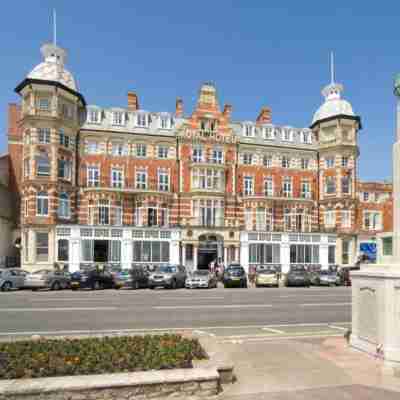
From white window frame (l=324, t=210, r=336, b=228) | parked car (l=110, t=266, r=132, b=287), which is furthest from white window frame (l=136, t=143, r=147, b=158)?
white window frame (l=324, t=210, r=336, b=228)

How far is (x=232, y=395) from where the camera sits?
5.35m

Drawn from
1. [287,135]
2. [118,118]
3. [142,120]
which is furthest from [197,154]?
[287,135]

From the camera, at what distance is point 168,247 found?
38.3 m

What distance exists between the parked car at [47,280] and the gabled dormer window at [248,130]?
89.1ft

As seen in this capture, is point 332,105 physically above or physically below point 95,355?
above

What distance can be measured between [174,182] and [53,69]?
16532 millimetres

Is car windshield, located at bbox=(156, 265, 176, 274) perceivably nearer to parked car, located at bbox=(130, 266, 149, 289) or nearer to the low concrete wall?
parked car, located at bbox=(130, 266, 149, 289)

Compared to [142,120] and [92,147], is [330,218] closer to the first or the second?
[142,120]

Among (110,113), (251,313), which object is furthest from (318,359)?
(110,113)

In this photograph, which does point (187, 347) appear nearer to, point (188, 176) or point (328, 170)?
point (188, 176)

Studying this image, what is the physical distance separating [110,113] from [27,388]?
3884 cm

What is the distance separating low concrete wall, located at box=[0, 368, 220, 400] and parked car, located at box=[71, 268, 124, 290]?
21281 millimetres

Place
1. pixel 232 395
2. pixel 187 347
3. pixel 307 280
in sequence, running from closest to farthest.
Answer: pixel 232 395 < pixel 187 347 < pixel 307 280

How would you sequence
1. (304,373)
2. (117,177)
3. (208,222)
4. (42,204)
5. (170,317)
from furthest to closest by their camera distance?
(208,222) → (117,177) → (42,204) → (170,317) → (304,373)
